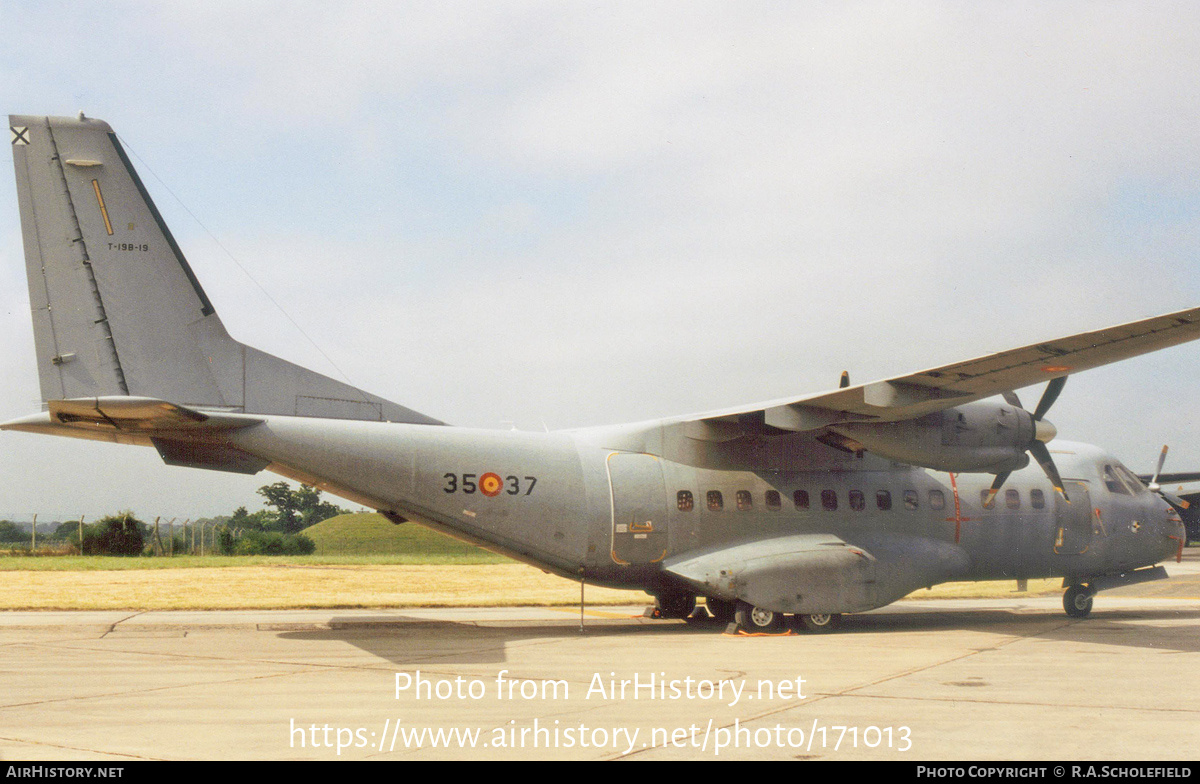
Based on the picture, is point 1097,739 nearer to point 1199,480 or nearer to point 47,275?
point 47,275

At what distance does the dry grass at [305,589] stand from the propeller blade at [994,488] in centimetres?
921

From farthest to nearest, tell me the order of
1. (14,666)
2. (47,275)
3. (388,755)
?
(47,275) < (14,666) < (388,755)

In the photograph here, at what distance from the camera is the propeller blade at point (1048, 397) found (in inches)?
685

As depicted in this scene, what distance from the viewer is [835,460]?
60.4 ft

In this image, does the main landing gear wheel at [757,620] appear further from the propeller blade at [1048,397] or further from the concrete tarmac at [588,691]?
the propeller blade at [1048,397]

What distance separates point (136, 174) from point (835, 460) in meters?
13.3

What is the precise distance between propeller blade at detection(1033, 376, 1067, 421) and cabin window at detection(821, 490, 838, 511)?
3899 millimetres

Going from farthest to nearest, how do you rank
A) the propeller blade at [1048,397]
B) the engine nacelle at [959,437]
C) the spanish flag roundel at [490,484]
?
the propeller blade at [1048,397]
the engine nacelle at [959,437]
the spanish flag roundel at [490,484]

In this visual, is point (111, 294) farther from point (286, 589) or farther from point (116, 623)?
point (286, 589)

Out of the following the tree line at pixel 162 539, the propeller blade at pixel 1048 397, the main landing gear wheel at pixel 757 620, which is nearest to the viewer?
the main landing gear wheel at pixel 757 620

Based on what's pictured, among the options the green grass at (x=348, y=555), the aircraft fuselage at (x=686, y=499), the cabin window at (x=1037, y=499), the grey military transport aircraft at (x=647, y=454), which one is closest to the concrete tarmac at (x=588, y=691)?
the grey military transport aircraft at (x=647, y=454)

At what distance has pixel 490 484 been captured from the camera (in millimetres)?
16203

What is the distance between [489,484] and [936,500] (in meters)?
8.99
